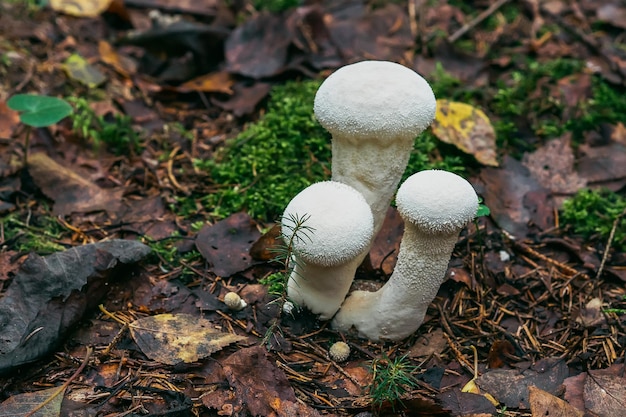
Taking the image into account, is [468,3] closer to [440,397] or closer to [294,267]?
[294,267]

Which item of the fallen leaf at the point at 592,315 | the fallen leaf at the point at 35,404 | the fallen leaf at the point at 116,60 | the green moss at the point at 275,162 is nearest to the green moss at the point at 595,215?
the fallen leaf at the point at 592,315

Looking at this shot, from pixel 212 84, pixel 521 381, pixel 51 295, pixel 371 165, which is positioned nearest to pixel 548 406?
pixel 521 381

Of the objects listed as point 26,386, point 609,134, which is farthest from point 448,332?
point 609,134

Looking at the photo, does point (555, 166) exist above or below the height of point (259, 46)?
below

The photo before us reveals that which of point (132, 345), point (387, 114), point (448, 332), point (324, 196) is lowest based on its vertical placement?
point (448, 332)

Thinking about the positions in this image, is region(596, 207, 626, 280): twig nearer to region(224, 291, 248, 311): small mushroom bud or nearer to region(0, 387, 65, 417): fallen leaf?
region(224, 291, 248, 311): small mushroom bud

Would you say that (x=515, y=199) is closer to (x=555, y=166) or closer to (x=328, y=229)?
(x=555, y=166)

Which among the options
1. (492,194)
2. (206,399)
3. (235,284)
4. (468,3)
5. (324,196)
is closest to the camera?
(206,399)
